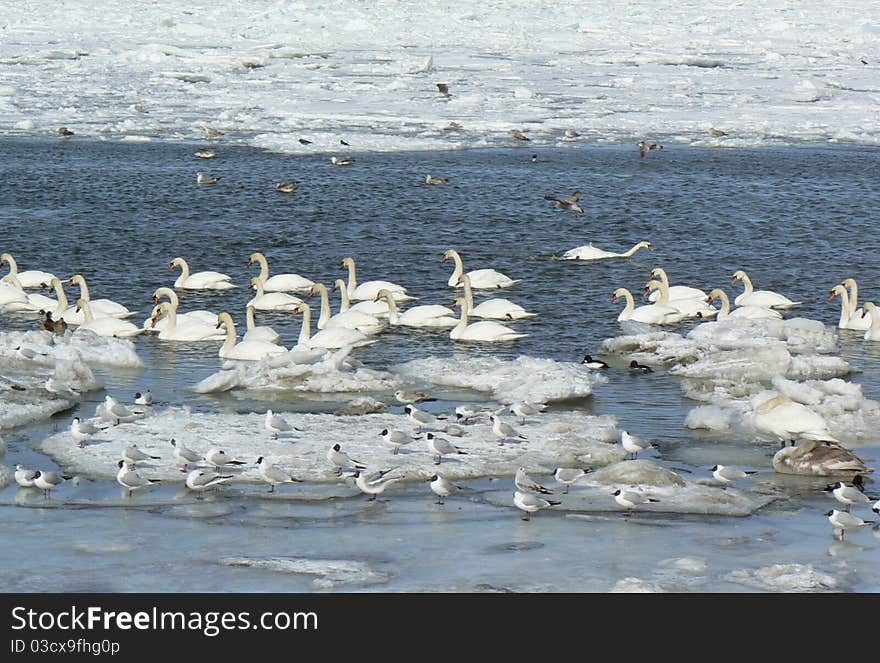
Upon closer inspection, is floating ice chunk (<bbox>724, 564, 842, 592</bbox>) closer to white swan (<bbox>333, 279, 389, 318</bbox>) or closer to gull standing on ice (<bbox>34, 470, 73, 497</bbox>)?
gull standing on ice (<bbox>34, 470, 73, 497</bbox>)

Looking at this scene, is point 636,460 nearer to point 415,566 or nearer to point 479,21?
point 415,566

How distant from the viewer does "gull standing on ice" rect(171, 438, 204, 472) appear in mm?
12204

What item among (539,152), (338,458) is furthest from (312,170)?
(338,458)

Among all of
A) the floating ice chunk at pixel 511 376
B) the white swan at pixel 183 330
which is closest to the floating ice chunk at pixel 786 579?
the floating ice chunk at pixel 511 376

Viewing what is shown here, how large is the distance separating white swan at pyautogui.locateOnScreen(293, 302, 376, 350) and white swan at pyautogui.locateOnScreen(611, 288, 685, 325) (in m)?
3.59

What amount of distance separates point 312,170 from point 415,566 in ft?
73.1

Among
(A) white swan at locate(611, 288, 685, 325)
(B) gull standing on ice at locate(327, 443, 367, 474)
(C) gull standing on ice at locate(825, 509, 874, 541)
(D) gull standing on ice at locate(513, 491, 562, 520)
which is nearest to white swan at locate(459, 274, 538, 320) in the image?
(A) white swan at locate(611, 288, 685, 325)

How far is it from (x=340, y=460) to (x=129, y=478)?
1.72 meters

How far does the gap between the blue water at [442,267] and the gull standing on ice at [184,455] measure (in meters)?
0.37

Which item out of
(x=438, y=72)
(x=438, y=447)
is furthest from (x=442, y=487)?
(x=438, y=72)

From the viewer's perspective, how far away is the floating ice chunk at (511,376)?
51.0 feet

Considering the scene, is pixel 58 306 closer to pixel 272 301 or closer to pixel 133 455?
pixel 272 301

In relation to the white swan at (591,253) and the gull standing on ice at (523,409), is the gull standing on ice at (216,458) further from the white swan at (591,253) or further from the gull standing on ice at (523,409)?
the white swan at (591,253)

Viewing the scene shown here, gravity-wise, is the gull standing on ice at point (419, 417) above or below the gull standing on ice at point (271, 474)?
above
